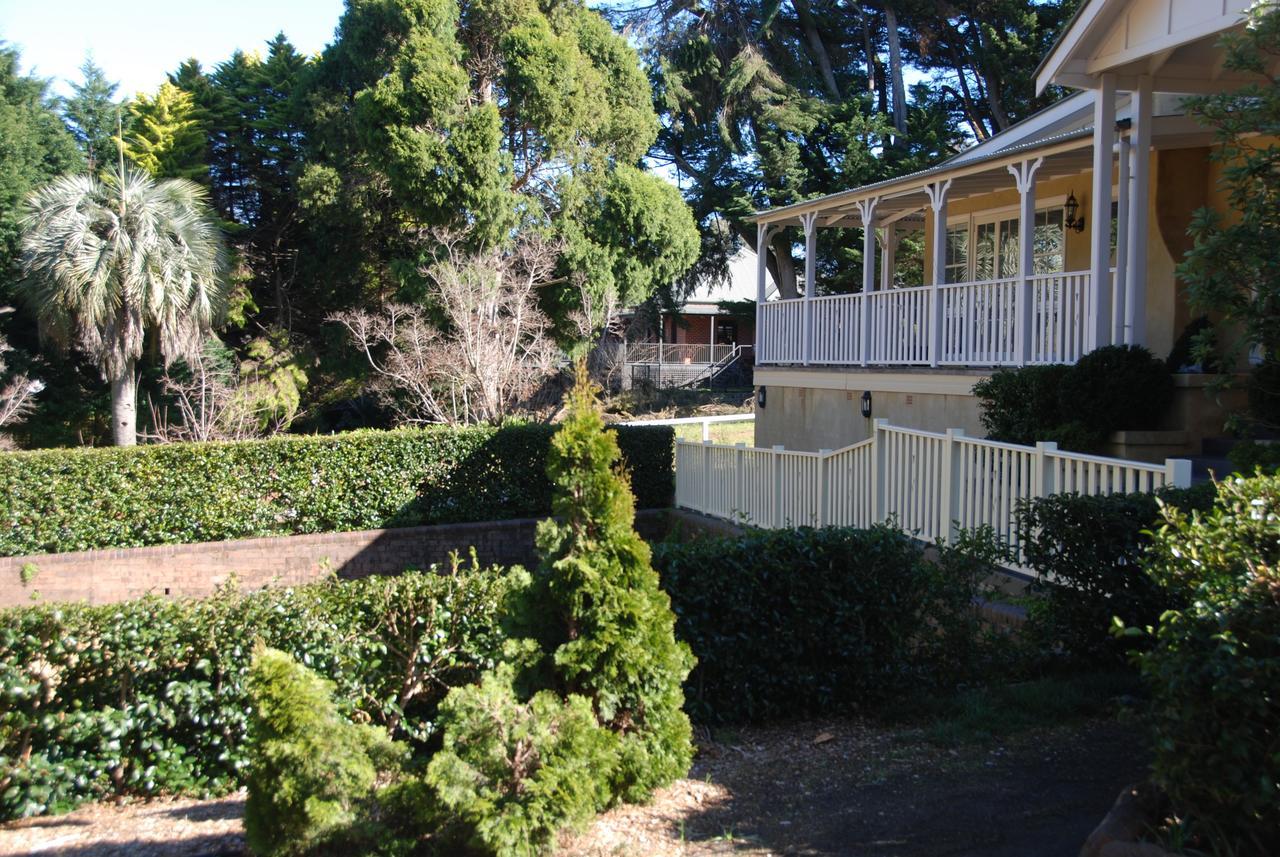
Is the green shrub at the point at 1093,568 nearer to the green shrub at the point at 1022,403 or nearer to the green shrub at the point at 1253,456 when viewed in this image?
the green shrub at the point at 1253,456

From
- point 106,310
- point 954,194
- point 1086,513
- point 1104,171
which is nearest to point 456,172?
point 106,310

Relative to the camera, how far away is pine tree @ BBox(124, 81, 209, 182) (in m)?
27.1

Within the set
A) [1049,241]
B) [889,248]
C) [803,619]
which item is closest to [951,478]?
[803,619]

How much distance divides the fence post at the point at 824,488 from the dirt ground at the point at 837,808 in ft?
18.9

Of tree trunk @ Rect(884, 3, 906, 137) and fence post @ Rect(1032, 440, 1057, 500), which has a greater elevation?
tree trunk @ Rect(884, 3, 906, 137)

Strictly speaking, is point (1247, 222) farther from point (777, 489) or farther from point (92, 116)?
point (92, 116)

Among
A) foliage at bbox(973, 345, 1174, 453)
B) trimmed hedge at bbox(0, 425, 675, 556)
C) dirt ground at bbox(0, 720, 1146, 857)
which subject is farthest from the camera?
trimmed hedge at bbox(0, 425, 675, 556)

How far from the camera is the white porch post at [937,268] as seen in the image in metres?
14.0

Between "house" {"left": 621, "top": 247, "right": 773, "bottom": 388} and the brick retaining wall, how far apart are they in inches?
558

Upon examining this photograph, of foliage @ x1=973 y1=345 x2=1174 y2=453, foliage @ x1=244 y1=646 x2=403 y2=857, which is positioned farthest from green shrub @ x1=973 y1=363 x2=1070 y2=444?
foliage @ x1=244 y1=646 x2=403 y2=857

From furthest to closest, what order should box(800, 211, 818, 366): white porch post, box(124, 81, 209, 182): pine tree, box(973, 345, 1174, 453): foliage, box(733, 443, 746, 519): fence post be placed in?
box(124, 81, 209, 182): pine tree → box(800, 211, 818, 366): white porch post → box(733, 443, 746, 519): fence post → box(973, 345, 1174, 453): foliage

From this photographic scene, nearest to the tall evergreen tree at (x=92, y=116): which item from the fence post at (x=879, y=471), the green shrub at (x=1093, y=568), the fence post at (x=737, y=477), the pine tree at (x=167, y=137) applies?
the pine tree at (x=167, y=137)

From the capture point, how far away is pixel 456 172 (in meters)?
23.5

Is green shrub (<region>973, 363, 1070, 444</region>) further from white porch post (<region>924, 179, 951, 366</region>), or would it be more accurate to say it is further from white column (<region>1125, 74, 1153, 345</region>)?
white porch post (<region>924, 179, 951, 366</region>)
